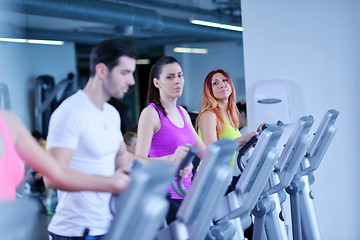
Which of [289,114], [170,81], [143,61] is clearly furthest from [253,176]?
[143,61]

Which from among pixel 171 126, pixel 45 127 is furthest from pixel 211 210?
pixel 45 127

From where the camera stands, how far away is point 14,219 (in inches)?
86.0

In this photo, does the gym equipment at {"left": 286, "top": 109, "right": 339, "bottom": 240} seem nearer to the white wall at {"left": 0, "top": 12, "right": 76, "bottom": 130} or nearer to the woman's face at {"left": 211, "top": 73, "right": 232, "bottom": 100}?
the woman's face at {"left": 211, "top": 73, "right": 232, "bottom": 100}

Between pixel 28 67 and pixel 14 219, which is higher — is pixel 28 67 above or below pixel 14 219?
above

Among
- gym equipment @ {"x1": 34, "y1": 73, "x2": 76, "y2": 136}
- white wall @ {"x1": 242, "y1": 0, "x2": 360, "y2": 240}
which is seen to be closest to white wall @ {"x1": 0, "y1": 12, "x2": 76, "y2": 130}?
gym equipment @ {"x1": 34, "y1": 73, "x2": 76, "y2": 136}

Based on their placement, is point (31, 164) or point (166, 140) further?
point (166, 140)

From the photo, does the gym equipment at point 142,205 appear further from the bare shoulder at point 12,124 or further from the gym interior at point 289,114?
the bare shoulder at point 12,124

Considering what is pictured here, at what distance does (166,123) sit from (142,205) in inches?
59.2

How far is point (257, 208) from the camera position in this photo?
3.76 m

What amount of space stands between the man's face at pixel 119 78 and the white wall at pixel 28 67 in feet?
21.5

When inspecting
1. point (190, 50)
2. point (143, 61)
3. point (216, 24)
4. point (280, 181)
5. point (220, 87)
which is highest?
point (216, 24)

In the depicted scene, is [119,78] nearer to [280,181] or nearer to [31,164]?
[31,164]

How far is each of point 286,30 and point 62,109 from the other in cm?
326

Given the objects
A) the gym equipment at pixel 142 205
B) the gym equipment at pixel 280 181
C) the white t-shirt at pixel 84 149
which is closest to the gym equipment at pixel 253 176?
the gym equipment at pixel 280 181
